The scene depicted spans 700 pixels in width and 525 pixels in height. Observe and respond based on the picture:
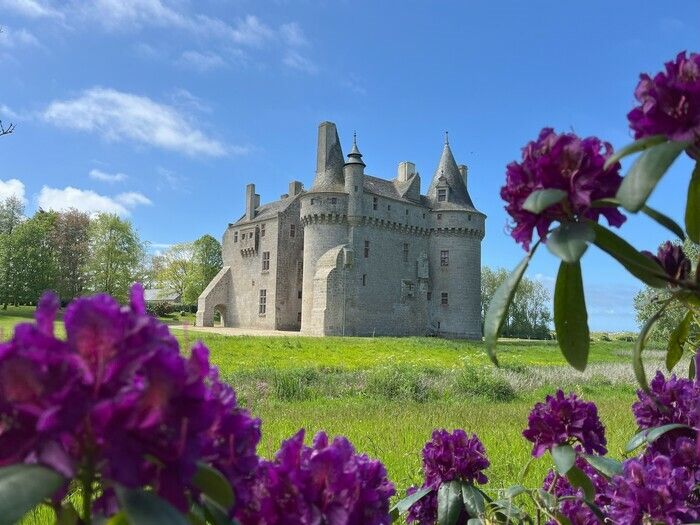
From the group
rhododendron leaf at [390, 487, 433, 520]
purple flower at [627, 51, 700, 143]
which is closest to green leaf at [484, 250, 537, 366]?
purple flower at [627, 51, 700, 143]

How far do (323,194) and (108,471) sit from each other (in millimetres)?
38365

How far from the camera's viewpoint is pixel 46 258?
5109cm

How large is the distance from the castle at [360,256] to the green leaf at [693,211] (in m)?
35.6

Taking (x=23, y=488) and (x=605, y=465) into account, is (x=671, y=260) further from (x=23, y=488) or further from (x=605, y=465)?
(x=23, y=488)

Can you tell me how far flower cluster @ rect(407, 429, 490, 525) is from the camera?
2.18 m

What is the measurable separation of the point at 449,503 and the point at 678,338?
36.9 inches

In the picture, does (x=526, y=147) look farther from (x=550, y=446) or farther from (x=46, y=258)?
(x=46, y=258)

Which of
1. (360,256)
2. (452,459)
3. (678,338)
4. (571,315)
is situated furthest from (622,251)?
(360,256)

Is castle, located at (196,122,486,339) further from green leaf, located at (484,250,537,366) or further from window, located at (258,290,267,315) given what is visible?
green leaf, located at (484,250,537,366)

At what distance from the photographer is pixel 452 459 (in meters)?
2.18

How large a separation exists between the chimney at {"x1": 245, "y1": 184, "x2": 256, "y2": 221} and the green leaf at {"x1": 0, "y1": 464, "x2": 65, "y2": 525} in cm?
4766

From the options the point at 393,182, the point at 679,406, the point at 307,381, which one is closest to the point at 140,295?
the point at 679,406

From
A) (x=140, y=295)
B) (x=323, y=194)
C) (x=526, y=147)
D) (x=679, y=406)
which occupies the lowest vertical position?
(x=679, y=406)

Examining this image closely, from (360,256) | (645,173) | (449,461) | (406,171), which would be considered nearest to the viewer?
(645,173)
